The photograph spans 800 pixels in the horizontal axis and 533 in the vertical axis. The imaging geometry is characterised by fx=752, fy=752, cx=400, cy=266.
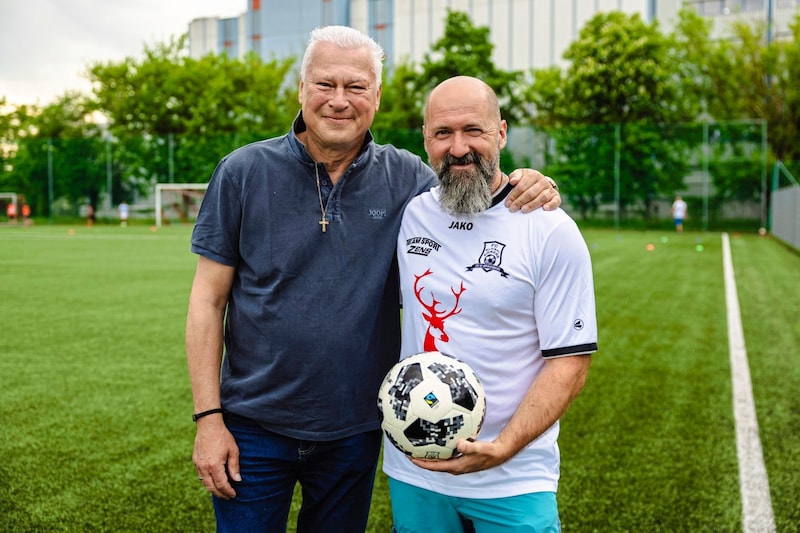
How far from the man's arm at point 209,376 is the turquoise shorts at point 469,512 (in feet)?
1.81

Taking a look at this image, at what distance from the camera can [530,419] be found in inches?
85.1

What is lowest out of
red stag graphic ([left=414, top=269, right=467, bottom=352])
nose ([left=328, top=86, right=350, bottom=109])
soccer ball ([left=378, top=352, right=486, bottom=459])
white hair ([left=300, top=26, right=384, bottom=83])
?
soccer ball ([left=378, top=352, right=486, bottom=459])

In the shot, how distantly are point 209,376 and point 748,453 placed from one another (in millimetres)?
4031

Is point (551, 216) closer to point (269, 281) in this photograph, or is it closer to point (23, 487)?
point (269, 281)

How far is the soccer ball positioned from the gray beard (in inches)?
17.9

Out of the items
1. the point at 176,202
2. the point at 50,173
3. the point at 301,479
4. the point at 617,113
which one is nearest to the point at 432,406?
the point at 301,479

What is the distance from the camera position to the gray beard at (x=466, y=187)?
7.53 feet

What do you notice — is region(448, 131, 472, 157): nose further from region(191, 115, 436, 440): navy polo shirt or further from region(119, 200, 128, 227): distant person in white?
→ region(119, 200, 128, 227): distant person in white

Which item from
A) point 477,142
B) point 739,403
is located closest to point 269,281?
point 477,142

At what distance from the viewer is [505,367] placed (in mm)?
2287

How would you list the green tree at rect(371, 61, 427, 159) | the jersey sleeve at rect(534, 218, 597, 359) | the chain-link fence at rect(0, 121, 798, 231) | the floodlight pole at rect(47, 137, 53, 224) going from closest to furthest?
the jersey sleeve at rect(534, 218, 597, 359) → the chain-link fence at rect(0, 121, 798, 231) → the green tree at rect(371, 61, 427, 159) → the floodlight pole at rect(47, 137, 53, 224)

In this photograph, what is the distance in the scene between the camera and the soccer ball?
7.12 feet

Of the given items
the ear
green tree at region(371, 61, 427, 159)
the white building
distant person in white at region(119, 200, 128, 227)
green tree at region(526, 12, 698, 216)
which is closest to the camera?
the ear

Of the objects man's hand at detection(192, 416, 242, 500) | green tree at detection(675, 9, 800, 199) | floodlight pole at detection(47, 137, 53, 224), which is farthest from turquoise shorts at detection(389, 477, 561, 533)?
floodlight pole at detection(47, 137, 53, 224)
